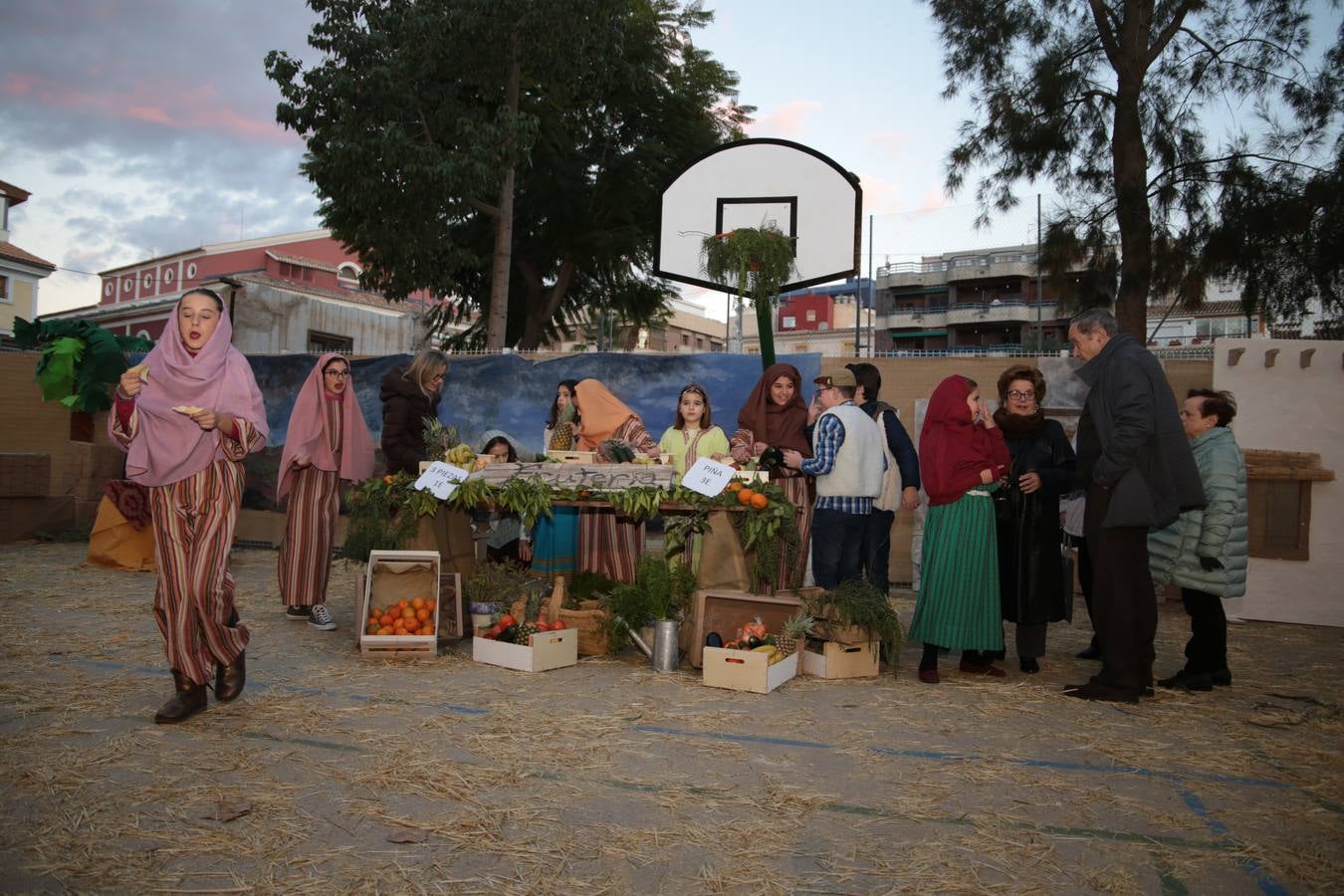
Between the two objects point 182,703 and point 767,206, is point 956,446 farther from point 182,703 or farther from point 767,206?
point 767,206

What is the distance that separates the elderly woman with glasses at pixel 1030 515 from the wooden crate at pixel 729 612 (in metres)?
1.29

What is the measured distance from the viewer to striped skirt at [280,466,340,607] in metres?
6.66

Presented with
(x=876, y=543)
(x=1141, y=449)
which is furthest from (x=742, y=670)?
(x=1141, y=449)

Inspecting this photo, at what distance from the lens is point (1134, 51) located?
11383mm

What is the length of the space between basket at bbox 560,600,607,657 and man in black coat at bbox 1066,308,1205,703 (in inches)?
106

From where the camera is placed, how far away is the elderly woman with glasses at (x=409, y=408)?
281 inches

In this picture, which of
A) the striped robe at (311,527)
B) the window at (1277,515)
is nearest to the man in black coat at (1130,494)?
the window at (1277,515)

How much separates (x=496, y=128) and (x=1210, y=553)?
42.2 ft

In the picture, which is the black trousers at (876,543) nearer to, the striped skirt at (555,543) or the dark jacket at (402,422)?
the striped skirt at (555,543)

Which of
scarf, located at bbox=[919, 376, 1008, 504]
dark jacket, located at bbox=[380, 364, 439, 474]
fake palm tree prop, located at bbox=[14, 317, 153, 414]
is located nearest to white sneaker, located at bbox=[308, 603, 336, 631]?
dark jacket, located at bbox=[380, 364, 439, 474]

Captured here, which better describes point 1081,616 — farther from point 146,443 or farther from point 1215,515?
point 146,443

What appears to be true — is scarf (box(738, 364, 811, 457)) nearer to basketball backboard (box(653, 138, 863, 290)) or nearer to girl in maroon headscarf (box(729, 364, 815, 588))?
girl in maroon headscarf (box(729, 364, 815, 588))

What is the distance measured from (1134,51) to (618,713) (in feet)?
34.6

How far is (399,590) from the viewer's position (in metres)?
6.36
